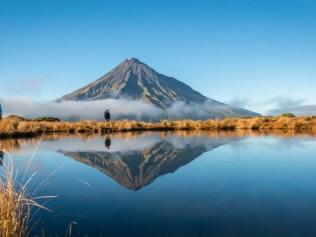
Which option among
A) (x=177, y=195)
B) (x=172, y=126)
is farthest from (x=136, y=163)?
(x=172, y=126)

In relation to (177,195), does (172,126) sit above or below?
above

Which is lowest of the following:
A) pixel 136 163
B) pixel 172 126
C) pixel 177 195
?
pixel 177 195

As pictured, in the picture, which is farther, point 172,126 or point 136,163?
point 172,126

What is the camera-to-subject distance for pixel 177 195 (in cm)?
Result: 619

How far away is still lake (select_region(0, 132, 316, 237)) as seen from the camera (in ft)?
14.7

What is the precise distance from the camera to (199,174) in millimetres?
8148

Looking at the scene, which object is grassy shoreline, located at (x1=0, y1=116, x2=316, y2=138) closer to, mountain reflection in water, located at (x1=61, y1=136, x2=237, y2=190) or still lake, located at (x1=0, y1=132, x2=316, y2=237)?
mountain reflection in water, located at (x1=61, y1=136, x2=237, y2=190)

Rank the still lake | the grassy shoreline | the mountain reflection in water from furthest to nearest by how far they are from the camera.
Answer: the grassy shoreline
the mountain reflection in water
the still lake

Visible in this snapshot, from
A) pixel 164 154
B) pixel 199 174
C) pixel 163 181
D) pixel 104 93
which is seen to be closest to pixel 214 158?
pixel 164 154

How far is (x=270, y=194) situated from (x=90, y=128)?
24401 millimetres

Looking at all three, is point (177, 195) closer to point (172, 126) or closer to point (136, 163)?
point (136, 163)

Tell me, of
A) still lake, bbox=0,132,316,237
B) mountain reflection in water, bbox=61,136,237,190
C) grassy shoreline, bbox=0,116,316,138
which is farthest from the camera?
grassy shoreline, bbox=0,116,316,138

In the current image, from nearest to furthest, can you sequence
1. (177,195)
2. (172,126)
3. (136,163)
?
(177,195) → (136,163) → (172,126)

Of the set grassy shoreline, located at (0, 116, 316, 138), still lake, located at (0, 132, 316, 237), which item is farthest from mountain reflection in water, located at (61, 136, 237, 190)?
grassy shoreline, located at (0, 116, 316, 138)
